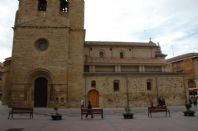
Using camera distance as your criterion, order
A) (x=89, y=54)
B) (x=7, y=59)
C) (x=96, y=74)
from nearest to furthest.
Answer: (x=96, y=74) → (x=7, y=59) → (x=89, y=54)

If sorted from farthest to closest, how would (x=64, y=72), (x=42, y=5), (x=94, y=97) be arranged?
(x=42, y=5) → (x=94, y=97) → (x=64, y=72)

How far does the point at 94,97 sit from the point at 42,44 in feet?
33.6

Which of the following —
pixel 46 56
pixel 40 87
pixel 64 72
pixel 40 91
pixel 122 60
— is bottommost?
pixel 40 91

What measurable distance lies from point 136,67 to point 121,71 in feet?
8.48

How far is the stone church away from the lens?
94.8 feet

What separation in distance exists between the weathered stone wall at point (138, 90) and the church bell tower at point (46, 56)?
353 cm

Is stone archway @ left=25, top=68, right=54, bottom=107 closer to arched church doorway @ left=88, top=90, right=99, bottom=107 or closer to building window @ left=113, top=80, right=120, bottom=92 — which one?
arched church doorway @ left=88, top=90, right=99, bottom=107

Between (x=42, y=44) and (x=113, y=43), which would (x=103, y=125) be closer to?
(x=42, y=44)

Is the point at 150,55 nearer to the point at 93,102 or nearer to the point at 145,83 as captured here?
the point at 145,83

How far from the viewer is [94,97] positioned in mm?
31688

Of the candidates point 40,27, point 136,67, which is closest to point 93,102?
point 136,67

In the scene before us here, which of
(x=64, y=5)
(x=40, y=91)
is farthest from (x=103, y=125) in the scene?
(x=64, y=5)

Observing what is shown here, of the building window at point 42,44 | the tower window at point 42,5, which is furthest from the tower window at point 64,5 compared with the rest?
the building window at point 42,44

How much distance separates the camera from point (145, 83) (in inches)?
1292
